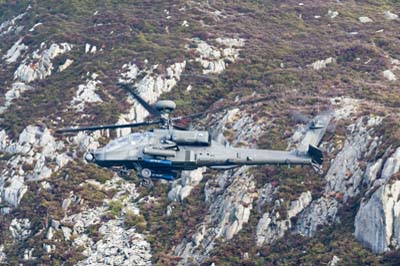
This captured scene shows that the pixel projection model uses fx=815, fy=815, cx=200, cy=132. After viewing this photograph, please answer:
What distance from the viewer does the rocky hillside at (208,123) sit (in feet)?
148

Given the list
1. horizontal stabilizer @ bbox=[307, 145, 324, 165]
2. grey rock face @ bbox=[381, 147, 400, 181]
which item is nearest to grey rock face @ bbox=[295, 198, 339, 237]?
grey rock face @ bbox=[381, 147, 400, 181]

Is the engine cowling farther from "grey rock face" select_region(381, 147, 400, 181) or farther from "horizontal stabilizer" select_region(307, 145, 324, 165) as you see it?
"grey rock face" select_region(381, 147, 400, 181)

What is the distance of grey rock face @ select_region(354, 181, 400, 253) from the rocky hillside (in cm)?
6

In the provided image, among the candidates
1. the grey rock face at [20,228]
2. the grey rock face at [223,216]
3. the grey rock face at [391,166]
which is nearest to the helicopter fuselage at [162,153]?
the grey rock face at [223,216]

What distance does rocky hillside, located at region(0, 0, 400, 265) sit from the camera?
148ft

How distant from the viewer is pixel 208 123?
57.6 meters

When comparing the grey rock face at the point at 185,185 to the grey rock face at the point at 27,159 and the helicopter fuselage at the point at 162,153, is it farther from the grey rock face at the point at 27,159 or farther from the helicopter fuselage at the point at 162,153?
the helicopter fuselage at the point at 162,153

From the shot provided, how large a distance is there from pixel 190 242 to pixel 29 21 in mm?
40735

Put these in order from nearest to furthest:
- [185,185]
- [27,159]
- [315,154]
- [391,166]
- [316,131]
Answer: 1. [315,154]
2. [316,131]
3. [391,166]
4. [185,185]
5. [27,159]

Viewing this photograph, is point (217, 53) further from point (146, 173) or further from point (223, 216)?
point (146, 173)

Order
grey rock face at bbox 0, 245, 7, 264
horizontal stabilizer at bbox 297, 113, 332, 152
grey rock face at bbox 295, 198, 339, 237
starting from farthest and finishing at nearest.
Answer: grey rock face at bbox 0, 245, 7, 264
grey rock face at bbox 295, 198, 339, 237
horizontal stabilizer at bbox 297, 113, 332, 152

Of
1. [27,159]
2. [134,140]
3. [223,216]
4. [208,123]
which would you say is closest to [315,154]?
[134,140]

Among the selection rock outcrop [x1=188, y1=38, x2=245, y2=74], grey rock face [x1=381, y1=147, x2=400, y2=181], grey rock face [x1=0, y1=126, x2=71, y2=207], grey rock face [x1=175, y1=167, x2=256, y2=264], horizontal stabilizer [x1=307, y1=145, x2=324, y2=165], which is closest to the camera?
horizontal stabilizer [x1=307, y1=145, x2=324, y2=165]

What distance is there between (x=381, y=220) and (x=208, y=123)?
62.8ft
